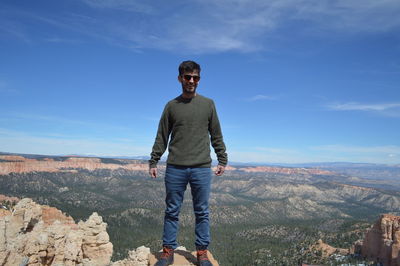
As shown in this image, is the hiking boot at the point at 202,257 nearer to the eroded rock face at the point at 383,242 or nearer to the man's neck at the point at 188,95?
the man's neck at the point at 188,95

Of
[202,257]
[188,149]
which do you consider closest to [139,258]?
[202,257]

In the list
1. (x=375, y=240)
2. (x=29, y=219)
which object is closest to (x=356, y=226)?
(x=375, y=240)

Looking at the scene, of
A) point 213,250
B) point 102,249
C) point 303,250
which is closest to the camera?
point 102,249

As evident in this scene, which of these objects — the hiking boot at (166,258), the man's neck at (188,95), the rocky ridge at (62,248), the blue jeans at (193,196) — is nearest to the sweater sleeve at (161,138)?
the blue jeans at (193,196)

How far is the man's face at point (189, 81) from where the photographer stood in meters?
9.13

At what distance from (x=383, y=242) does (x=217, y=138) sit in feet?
332

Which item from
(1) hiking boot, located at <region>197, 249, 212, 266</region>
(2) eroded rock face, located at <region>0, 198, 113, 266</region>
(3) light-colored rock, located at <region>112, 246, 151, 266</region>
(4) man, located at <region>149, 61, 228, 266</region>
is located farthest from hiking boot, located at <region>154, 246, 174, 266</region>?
(2) eroded rock face, located at <region>0, 198, 113, 266</region>

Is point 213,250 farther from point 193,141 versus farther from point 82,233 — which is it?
point 193,141

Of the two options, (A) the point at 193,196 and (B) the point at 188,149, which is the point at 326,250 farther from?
(B) the point at 188,149

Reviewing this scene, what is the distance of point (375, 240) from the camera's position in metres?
97.6

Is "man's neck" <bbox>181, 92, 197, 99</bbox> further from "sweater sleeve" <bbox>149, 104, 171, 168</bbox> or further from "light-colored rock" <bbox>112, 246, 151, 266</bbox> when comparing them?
"light-colored rock" <bbox>112, 246, 151, 266</bbox>

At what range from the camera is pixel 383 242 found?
306 ft

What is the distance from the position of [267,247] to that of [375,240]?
41.5m

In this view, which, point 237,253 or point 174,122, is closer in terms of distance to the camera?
point 174,122
